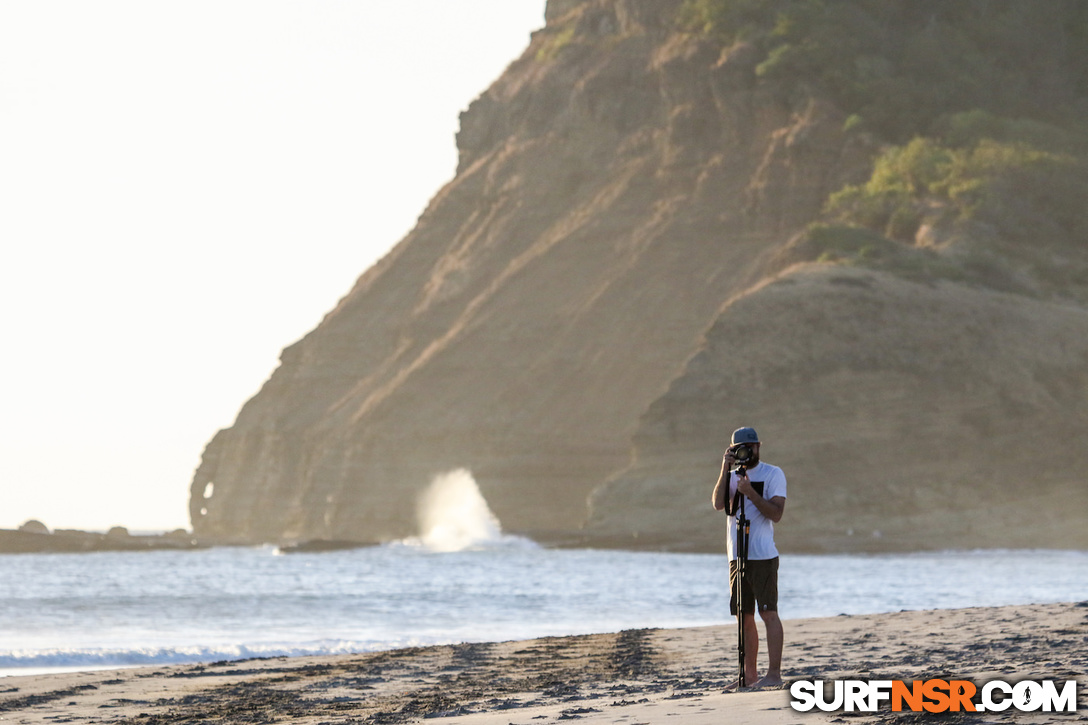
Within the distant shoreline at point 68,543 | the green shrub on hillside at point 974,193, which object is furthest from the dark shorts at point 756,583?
the distant shoreline at point 68,543

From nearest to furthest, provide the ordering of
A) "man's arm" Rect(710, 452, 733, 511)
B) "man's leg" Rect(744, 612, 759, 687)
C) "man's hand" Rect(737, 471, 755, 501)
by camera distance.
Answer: "man's hand" Rect(737, 471, 755, 501) → "man's arm" Rect(710, 452, 733, 511) → "man's leg" Rect(744, 612, 759, 687)

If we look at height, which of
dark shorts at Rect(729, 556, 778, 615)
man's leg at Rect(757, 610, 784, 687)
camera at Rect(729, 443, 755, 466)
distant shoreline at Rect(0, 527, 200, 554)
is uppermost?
distant shoreline at Rect(0, 527, 200, 554)

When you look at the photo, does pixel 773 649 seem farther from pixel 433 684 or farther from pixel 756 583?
pixel 433 684

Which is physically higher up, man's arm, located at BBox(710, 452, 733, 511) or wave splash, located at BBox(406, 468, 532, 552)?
wave splash, located at BBox(406, 468, 532, 552)

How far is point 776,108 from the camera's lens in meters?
92.5

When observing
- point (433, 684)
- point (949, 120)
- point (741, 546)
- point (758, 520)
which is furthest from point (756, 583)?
point (949, 120)

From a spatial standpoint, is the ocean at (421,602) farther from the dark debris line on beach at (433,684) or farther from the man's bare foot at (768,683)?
the man's bare foot at (768,683)

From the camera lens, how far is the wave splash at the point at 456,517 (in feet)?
254

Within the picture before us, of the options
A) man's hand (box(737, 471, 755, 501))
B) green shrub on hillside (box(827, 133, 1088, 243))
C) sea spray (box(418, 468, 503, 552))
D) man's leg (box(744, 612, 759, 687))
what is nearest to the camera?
man's hand (box(737, 471, 755, 501))

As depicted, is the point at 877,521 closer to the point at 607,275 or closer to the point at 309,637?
the point at 607,275

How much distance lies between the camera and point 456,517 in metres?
80.9

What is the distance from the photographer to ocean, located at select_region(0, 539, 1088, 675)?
62.4 ft

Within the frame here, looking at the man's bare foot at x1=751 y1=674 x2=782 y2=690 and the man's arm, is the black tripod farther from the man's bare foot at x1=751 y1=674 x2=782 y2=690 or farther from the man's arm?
the man's bare foot at x1=751 y1=674 x2=782 y2=690

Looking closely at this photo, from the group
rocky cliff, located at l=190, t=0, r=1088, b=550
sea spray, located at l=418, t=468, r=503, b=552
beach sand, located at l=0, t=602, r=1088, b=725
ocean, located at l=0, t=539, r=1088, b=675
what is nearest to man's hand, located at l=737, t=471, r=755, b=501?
beach sand, located at l=0, t=602, r=1088, b=725
